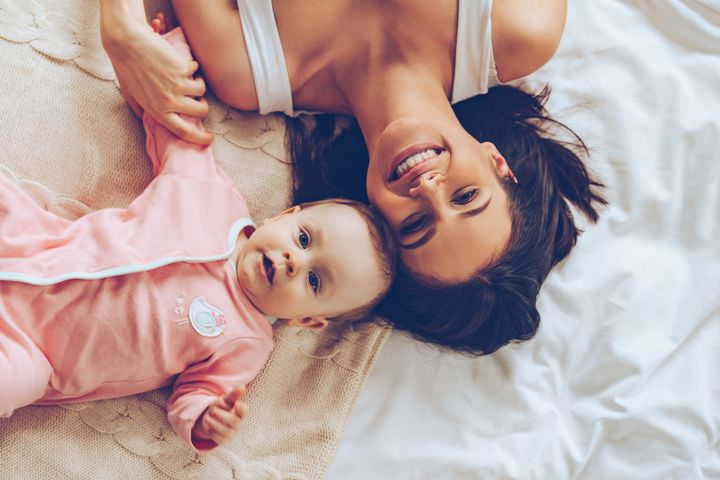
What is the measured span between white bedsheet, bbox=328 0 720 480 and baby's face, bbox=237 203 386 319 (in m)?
0.21

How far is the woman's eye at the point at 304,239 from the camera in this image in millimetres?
1183

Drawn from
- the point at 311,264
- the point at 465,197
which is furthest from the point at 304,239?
the point at 465,197

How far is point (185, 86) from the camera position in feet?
4.12

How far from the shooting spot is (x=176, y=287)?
1143mm

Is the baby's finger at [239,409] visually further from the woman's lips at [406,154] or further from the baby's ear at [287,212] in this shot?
the woman's lips at [406,154]

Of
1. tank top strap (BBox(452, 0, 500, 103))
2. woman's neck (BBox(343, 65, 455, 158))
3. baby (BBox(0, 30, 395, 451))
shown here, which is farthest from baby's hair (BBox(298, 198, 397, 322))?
tank top strap (BBox(452, 0, 500, 103))

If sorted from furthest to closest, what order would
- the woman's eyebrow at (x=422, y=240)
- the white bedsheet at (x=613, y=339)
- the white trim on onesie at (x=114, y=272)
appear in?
1. the white bedsheet at (x=613, y=339)
2. the woman's eyebrow at (x=422, y=240)
3. the white trim on onesie at (x=114, y=272)

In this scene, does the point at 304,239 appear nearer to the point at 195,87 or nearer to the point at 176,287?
the point at 176,287

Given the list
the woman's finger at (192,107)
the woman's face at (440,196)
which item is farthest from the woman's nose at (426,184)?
the woman's finger at (192,107)

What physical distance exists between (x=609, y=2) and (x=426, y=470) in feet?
3.46

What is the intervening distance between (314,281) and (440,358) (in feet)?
1.00

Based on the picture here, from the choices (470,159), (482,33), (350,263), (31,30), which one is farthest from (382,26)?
(31,30)

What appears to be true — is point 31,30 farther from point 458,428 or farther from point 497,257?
point 458,428

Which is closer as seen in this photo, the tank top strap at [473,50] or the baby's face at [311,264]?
the baby's face at [311,264]
